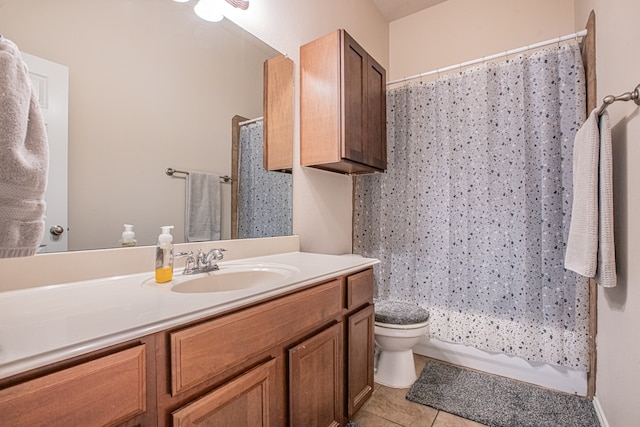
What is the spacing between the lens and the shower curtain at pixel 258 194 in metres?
1.57

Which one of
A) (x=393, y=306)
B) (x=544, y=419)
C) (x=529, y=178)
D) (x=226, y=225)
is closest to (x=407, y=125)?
(x=529, y=178)

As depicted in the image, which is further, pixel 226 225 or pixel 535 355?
pixel 535 355

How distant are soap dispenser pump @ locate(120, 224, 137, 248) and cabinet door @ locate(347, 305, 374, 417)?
3.15 ft

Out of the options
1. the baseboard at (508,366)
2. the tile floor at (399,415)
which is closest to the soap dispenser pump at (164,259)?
the tile floor at (399,415)

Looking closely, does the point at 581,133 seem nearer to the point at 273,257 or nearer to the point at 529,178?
the point at 529,178

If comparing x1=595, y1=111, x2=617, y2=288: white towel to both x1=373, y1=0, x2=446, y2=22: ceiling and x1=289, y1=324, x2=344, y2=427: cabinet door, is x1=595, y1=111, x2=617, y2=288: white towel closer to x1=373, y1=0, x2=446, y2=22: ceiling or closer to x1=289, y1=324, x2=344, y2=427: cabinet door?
x1=289, y1=324, x2=344, y2=427: cabinet door

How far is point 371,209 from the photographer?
2.41 metres

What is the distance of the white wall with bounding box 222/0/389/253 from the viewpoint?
1724mm

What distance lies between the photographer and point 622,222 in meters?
1.28

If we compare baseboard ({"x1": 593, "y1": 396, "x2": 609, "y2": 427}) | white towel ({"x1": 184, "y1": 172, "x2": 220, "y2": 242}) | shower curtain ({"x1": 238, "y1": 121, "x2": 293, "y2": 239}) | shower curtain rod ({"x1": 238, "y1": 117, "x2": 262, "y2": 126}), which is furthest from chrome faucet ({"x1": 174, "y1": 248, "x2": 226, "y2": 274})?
baseboard ({"x1": 593, "y1": 396, "x2": 609, "y2": 427})

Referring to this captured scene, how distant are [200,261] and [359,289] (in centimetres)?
75

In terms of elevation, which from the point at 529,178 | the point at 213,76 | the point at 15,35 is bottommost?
the point at 529,178

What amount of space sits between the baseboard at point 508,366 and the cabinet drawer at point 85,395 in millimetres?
2102

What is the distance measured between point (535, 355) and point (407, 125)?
171 cm
